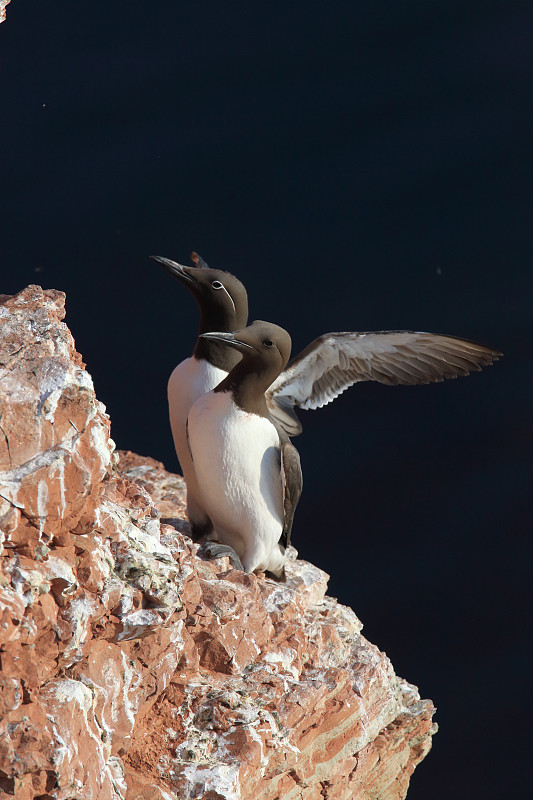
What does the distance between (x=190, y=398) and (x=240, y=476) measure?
0.65 m

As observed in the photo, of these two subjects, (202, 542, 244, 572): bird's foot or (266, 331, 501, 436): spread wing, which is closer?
(202, 542, 244, 572): bird's foot

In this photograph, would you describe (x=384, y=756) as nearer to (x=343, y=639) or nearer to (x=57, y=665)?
(x=343, y=639)

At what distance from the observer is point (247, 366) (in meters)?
5.57

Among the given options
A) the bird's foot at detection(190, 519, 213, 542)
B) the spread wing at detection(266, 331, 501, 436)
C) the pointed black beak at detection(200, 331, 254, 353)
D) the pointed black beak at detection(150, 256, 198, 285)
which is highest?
the pointed black beak at detection(150, 256, 198, 285)

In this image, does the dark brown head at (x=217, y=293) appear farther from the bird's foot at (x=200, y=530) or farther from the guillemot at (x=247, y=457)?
the bird's foot at (x=200, y=530)

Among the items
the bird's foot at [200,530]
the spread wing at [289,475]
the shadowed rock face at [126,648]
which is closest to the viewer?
the shadowed rock face at [126,648]

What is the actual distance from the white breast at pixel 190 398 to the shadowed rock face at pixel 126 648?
96cm

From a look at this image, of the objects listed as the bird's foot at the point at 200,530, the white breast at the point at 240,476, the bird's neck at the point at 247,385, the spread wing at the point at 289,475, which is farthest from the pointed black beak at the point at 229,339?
the bird's foot at the point at 200,530

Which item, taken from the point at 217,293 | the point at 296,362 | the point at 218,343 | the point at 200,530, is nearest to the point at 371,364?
the point at 296,362

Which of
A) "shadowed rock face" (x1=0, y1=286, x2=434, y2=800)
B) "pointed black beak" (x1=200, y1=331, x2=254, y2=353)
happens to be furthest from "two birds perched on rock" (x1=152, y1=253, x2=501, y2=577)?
"shadowed rock face" (x1=0, y1=286, x2=434, y2=800)

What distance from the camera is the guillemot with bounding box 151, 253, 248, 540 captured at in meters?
6.04

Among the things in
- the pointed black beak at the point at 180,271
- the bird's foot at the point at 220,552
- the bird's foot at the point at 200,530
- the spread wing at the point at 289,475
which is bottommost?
the bird's foot at the point at 200,530

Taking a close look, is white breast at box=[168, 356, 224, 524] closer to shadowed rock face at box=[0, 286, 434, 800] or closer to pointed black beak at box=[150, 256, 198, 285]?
pointed black beak at box=[150, 256, 198, 285]

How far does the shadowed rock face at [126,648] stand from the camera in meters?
3.45
